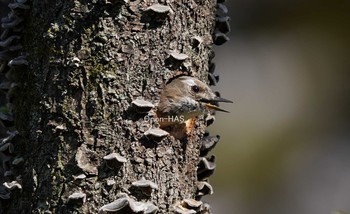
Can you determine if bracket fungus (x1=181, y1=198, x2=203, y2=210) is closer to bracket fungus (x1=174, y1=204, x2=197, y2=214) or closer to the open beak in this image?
bracket fungus (x1=174, y1=204, x2=197, y2=214)

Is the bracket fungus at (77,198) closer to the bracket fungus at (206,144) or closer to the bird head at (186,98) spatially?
the bird head at (186,98)

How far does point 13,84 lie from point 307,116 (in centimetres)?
535

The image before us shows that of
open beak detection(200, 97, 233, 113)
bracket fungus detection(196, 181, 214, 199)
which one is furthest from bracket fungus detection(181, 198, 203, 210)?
open beak detection(200, 97, 233, 113)

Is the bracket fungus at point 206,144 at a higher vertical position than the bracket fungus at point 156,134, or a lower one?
lower

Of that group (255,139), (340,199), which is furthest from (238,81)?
(340,199)

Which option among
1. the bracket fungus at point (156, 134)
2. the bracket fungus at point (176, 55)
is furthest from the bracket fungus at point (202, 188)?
the bracket fungus at point (176, 55)

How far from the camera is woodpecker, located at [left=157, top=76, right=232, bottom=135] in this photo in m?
3.70

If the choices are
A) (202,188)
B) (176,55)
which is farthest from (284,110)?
(176,55)

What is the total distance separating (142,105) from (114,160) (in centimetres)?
23

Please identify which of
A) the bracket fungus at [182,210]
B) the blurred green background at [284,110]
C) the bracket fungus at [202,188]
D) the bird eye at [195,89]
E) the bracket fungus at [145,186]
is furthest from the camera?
the blurred green background at [284,110]

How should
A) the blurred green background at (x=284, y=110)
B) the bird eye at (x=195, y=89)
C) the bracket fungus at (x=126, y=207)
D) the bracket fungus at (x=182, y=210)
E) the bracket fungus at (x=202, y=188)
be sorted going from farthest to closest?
the blurred green background at (x=284, y=110) < the bracket fungus at (x=202, y=188) < the bird eye at (x=195, y=89) < the bracket fungus at (x=182, y=210) < the bracket fungus at (x=126, y=207)

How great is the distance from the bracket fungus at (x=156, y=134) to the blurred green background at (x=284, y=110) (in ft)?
15.4

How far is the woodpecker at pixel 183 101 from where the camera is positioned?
3.70 metres

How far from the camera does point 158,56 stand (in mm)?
3682
